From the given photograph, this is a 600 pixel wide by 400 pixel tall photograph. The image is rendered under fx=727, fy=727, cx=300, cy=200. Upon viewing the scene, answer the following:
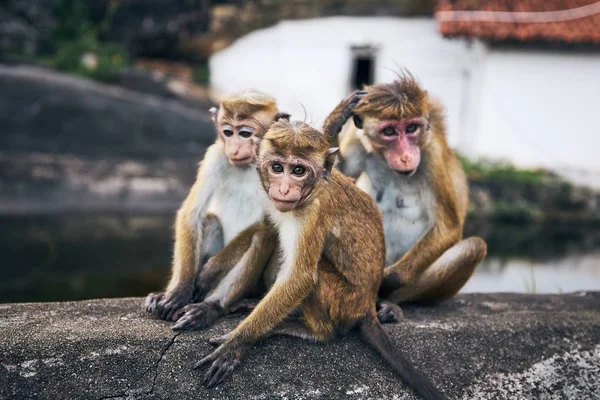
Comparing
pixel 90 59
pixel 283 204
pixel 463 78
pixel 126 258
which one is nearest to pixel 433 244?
pixel 283 204

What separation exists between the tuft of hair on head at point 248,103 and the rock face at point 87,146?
7527mm

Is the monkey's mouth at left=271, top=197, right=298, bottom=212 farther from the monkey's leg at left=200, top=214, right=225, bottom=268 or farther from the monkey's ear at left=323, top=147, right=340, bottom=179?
the monkey's leg at left=200, top=214, right=225, bottom=268

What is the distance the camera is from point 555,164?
1284cm

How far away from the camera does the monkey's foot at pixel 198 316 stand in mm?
3004

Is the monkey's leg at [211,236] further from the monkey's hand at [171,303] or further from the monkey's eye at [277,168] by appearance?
the monkey's eye at [277,168]

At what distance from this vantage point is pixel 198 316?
3.04m

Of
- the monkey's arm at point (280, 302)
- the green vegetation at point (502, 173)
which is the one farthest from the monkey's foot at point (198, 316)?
the green vegetation at point (502, 173)

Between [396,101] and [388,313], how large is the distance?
99cm

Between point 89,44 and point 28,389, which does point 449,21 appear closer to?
point 89,44

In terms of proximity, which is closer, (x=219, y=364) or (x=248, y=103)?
(x=219, y=364)

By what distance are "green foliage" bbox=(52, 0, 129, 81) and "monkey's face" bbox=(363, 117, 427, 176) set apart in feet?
33.9

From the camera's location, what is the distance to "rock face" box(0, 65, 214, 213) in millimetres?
10461

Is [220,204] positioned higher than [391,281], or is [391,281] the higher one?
[220,204]

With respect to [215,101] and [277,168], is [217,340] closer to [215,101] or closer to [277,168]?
[277,168]
